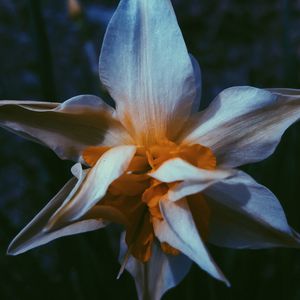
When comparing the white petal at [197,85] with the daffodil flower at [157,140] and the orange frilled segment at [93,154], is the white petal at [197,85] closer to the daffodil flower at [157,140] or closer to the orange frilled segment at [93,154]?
the daffodil flower at [157,140]

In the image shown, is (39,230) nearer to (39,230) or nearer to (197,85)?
(39,230)

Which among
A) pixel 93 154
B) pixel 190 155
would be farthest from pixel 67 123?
pixel 190 155

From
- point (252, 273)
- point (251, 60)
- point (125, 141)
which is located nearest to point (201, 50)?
point (251, 60)

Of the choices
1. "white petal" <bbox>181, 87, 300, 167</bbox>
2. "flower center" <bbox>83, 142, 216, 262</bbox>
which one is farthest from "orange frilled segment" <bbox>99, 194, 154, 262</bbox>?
"white petal" <bbox>181, 87, 300, 167</bbox>

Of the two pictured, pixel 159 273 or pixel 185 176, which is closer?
pixel 185 176

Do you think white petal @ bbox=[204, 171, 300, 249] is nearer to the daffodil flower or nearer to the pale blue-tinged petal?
the daffodil flower

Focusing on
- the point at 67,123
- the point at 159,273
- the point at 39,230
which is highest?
the point at 67,123

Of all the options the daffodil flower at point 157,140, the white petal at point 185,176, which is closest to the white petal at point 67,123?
the daffodil flower at point 157,140
